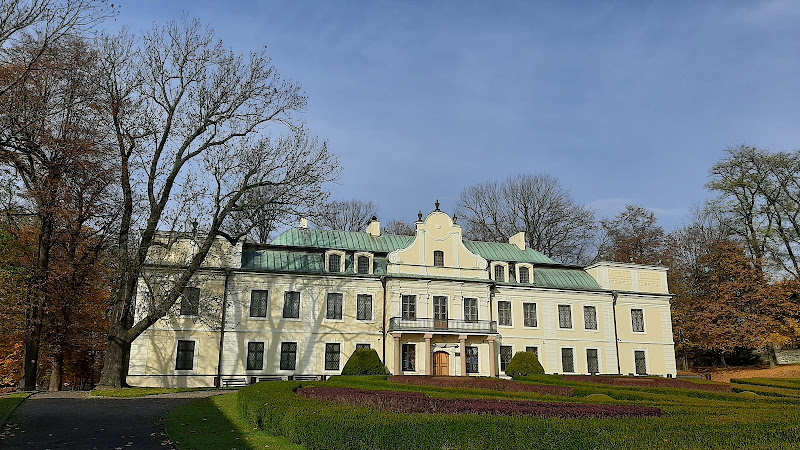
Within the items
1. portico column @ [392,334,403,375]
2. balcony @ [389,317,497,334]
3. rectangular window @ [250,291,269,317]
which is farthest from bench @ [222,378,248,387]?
balcony @ [389,317,497,334]

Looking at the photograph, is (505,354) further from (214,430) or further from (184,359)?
(214,430)

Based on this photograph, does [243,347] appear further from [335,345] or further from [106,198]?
[106,198]

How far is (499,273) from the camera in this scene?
33594 millimetres

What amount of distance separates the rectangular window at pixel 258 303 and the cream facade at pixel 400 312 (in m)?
0.05

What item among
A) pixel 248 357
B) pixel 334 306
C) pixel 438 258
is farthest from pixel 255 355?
pixel 438 258

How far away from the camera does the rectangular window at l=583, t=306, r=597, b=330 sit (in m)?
33.8

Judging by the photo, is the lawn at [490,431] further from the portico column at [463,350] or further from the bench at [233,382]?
the portico column at [463,350]

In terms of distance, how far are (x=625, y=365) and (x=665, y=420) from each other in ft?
88.8

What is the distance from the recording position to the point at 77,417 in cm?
1320

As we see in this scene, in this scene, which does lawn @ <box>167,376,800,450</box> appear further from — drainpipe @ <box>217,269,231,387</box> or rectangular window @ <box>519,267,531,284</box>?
rectangular window @ <box>519,267,531,284</box>

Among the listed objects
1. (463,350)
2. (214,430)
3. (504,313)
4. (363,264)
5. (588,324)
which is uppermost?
(363,264)

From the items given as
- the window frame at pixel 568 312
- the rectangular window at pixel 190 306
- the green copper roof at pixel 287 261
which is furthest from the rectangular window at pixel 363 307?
the window frame at pixel 568 312

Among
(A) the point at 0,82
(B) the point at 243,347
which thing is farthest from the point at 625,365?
(A) the point at 0,82

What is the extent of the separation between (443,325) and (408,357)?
2.47m
